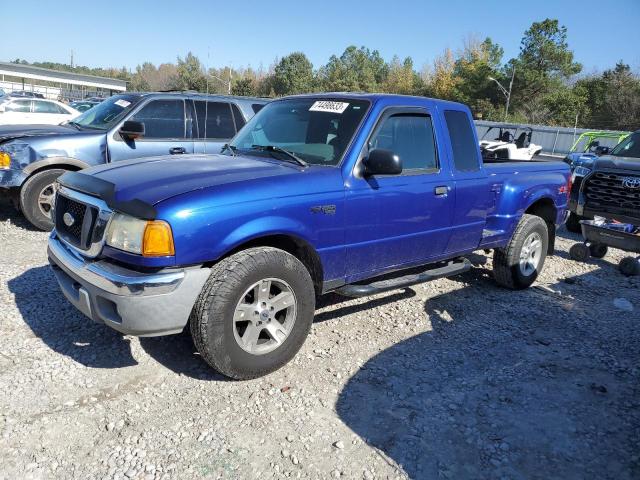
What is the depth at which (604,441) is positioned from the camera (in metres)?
3.06

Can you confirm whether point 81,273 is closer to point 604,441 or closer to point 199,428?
point 199,428

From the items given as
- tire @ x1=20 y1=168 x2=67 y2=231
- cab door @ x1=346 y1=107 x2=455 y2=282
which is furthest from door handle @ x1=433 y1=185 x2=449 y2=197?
tire @ x1=20 y1=168 x2=67 y2=231

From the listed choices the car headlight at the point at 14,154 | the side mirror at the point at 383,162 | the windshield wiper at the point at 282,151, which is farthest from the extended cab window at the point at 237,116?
the side mirror at the point at 383,162

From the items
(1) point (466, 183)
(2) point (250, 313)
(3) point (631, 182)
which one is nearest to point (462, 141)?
(1) point (466, 183)

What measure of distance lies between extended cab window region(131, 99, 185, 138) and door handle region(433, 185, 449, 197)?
424cm

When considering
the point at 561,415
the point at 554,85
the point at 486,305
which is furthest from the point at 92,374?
the point at 554,85

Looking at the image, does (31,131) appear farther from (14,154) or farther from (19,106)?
(19,106)

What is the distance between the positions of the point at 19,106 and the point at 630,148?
1856cm

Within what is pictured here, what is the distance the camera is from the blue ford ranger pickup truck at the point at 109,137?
6367mm

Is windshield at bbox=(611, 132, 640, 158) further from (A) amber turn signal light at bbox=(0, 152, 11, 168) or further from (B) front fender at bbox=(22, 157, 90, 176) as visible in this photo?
(A) amber turn signal light at bbox=(0, 152, 11, 168)

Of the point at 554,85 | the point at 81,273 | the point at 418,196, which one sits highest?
the point at 554,85

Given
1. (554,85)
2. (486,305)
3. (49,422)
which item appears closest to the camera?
(49,422)

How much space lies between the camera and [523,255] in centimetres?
572

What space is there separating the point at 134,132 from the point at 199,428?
180 inches
